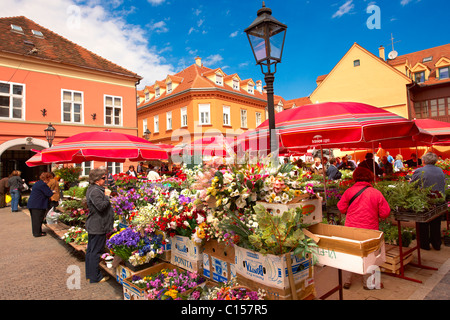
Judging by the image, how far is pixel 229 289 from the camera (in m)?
2.30

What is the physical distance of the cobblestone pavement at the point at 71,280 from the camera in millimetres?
3564

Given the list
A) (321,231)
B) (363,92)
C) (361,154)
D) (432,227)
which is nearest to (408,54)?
(363,92)

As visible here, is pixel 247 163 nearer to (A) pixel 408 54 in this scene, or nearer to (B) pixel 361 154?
(B) pixel 361 154

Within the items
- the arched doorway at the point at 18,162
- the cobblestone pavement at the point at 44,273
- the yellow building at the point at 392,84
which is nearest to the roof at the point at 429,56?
the yellow building at the point at 392,84

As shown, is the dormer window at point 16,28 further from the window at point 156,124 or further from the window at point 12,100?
the window at point 156,124

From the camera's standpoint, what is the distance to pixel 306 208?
2504 millimetres

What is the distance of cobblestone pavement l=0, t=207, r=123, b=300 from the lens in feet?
13.6

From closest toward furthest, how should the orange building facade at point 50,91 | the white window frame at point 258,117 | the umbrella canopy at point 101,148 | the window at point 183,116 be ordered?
the umbrella canopy at point 101,148 < the orange building facade at point 50,91 < the window at point 183,116 < the white window frame at point 258,117

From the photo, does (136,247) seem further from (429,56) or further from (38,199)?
(429,56)

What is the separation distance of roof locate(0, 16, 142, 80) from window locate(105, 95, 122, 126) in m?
→ 2.00

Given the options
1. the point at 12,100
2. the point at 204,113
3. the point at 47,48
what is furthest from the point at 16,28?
the point at 204,113

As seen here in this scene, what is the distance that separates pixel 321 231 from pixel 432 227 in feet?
13.5

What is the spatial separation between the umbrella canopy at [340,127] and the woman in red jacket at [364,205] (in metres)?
0.56

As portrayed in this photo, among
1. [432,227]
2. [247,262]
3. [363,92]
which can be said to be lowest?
[432,227]
